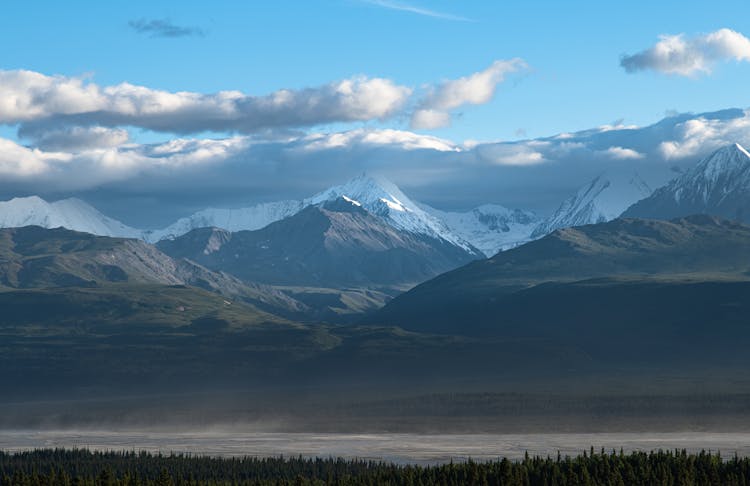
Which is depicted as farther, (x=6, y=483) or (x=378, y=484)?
(x=378, y=484)

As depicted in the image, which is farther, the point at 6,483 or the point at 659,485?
the point at 659,485

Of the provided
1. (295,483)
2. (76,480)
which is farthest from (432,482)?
(76,480)

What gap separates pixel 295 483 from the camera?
19950cm

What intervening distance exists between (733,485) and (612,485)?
58.2 ft

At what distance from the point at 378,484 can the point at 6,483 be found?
5370 centimetres

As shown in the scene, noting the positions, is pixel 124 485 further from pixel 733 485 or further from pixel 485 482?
pixel 733 485

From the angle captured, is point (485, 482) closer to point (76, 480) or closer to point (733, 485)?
point (733, 485)

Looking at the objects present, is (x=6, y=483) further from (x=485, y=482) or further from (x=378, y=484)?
(x=485, y=482)

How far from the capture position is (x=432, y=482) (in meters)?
198

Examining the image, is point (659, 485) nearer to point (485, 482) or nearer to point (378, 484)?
point (485, 482)

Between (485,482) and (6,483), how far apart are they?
69.0 meters

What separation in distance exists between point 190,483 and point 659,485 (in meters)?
70.2

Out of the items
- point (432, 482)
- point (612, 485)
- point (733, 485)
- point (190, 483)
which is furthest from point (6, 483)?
point (733, 485)

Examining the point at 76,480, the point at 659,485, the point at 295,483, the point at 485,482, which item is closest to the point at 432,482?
the point at 485,482
